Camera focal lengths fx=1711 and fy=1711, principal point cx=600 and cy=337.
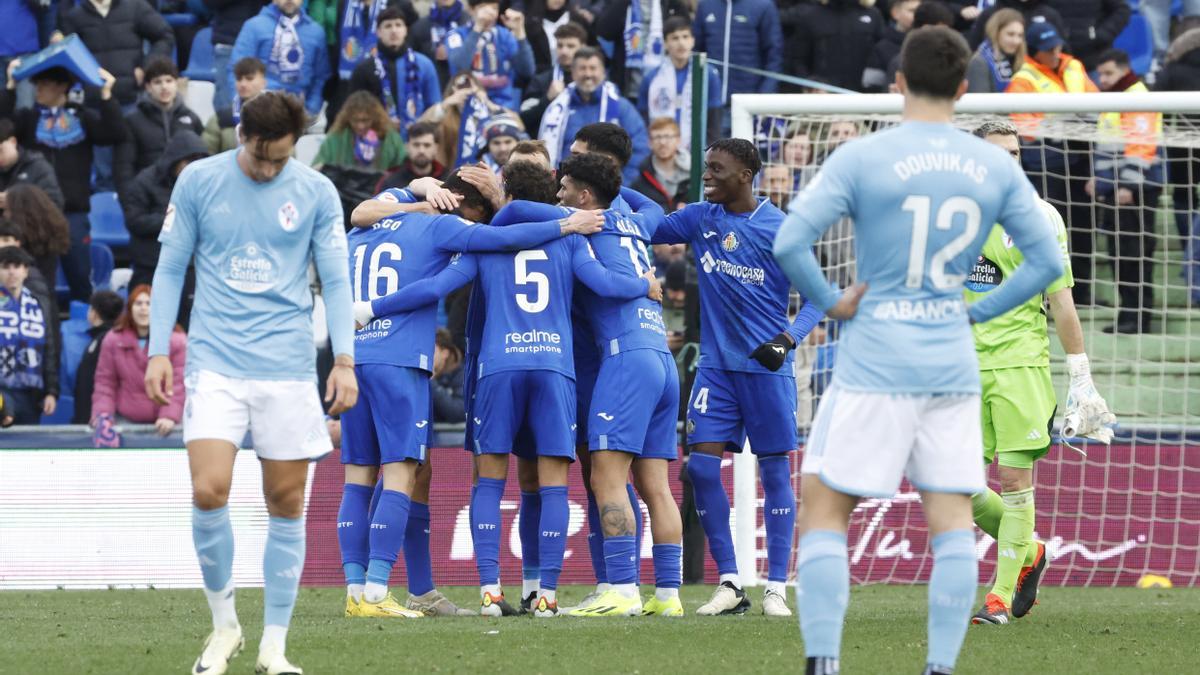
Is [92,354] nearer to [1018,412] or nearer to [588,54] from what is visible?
[588,54]

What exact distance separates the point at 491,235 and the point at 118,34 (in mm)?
9825

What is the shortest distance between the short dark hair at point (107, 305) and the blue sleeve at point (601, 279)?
22.1 feet

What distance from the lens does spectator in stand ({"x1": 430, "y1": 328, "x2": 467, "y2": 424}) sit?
13.8 m

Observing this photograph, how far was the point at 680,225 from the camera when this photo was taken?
32.7ft

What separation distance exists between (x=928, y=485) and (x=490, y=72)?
1143 cm

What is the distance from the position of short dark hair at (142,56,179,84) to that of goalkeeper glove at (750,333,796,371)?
364 inches

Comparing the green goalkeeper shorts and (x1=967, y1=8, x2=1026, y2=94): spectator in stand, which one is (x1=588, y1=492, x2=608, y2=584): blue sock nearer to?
the green goalkeeper shorts

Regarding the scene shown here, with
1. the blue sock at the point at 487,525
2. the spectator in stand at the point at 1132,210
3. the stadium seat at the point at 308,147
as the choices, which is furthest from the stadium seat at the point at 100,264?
the spectator in stand at the point at 1132,210

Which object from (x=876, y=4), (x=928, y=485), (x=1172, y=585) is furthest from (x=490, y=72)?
(x=928, y=485)

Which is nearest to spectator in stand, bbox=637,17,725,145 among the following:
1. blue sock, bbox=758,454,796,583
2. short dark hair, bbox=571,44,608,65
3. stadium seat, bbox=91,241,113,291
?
short dark hair, bbox=571,44,608,65

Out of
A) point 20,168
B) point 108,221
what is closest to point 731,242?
point 20,168

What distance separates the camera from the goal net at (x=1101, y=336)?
12.1 metres

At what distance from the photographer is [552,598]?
9398mm

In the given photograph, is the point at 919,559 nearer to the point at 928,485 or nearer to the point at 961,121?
the point at 961,121
